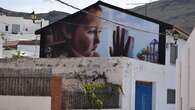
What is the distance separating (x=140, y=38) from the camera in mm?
33625

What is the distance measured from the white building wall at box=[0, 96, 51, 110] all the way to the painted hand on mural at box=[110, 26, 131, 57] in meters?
12.1

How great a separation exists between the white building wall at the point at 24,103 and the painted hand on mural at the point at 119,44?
12.1m

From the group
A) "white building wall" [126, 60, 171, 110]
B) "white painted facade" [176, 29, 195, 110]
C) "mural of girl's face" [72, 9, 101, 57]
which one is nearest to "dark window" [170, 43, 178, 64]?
"white building wall" [126, 60, 171, 110]

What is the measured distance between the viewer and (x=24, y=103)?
21.3 m

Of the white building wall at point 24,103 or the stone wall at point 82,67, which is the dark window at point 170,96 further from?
the white building wall at point 24,103

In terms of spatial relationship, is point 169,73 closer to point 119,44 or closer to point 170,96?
point 170,96

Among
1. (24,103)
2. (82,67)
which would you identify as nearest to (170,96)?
(82,67)

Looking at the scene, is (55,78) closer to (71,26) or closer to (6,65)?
(6,65)

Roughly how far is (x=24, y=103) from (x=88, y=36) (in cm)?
1293

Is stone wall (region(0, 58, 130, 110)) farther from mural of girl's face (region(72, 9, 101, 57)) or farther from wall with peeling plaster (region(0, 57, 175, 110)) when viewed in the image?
mural of girl's face (region(72, 9, 101, 57))

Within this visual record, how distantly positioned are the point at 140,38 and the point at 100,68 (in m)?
6.96

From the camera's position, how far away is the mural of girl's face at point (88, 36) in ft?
109

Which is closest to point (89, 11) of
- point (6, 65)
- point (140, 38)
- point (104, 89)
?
point (140, 38)

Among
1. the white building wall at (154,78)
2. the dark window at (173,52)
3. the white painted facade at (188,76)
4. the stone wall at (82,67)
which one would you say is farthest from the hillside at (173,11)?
the white painted facade at (188,76)
